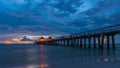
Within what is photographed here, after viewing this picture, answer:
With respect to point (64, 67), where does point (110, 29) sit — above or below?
above

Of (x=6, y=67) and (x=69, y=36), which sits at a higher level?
(x=69, y=36)

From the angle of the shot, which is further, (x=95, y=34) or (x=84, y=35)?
(x=84, y=35)

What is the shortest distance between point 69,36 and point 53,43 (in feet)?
87.9

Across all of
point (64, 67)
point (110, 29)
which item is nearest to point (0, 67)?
point (64, 67)

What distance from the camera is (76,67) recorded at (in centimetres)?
1434

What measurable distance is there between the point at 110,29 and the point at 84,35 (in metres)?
9.80

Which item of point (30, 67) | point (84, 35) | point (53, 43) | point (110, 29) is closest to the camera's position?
point (30, 67)

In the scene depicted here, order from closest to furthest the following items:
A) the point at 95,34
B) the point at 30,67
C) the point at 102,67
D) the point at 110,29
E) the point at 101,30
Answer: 1. the point at 102,67
2. the point at 30,67
3. the point at 110,29
4. the point at 101,30
5. the point at 95,34

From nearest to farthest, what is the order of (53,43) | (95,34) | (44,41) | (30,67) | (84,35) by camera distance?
(30,67), (95,34), (84,35), (53,43), (44,41)

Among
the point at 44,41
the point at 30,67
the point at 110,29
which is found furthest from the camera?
the point at 44,41

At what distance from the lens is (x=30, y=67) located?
15523 millimetres

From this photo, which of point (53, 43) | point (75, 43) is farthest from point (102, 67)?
point (53, 43)

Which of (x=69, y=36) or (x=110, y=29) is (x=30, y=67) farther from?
(x=69, y=36)

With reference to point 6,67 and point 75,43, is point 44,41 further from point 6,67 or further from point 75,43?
point 6,67
